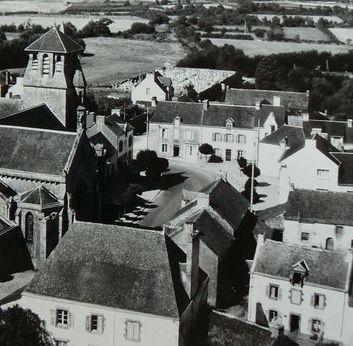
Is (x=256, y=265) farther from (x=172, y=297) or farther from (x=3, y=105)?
(x=3, y=105)

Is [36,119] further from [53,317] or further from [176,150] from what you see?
[176,150]

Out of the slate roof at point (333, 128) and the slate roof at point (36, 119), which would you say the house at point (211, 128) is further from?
the slate roof at point (36, 119)

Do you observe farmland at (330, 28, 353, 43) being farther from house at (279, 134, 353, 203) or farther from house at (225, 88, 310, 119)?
house at (279, 134, 353, 203)

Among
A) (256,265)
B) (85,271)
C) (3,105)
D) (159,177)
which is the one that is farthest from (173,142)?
(85,271)

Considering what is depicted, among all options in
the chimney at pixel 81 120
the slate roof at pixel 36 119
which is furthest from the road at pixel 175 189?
the chimney at pixel 81 120

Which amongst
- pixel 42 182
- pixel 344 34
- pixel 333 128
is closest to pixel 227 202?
pixel 42 182
